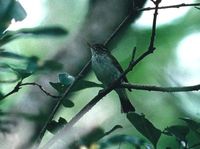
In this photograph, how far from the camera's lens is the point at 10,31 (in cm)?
85

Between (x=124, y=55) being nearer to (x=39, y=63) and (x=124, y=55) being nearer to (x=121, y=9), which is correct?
(x=121, y=9)

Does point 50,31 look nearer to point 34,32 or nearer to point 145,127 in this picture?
point 34,32

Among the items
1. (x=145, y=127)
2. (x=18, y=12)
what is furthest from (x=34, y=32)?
(x=145, y=127)

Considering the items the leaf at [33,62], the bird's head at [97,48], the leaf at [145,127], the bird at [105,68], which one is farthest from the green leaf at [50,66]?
the bird at [105,68]

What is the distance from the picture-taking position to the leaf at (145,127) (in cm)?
141

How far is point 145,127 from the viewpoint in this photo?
1437 millimetres

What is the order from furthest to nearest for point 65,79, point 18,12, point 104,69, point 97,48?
point 104,69, point 97,48, point 65,79, point 18,12

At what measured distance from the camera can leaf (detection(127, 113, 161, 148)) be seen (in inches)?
55.7

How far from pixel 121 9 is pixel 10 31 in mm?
1160

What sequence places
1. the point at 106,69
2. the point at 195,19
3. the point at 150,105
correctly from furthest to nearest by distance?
1. the point at 195,19
2. the point at 150,105
3. the point at 106,69

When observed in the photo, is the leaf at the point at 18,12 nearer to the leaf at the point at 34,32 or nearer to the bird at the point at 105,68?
the leaf at the point at 34,32

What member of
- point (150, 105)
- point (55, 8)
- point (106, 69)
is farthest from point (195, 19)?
point (55, 8)

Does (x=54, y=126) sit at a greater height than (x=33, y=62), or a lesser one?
lesser

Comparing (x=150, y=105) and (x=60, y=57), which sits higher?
(x=60, y=57)
